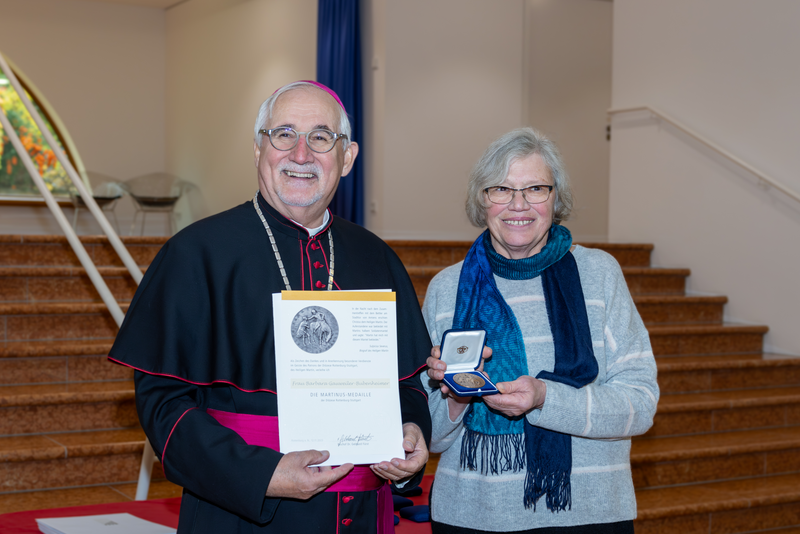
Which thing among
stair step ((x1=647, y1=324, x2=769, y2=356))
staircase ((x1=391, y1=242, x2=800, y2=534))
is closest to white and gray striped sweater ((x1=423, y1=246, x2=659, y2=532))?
staircase ((x1=391, y1=242, x2=800, y2=534))

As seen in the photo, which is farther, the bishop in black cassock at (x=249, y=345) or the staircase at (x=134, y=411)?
the staircase at (x=134, y=411)

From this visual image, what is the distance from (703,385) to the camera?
4648 mm

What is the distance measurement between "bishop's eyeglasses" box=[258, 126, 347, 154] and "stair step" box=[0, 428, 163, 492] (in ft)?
7.13

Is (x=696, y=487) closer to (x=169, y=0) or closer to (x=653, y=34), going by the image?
(x=653, y=34)

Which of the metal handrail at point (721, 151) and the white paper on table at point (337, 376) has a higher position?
the metal handrail at point (721, 151)

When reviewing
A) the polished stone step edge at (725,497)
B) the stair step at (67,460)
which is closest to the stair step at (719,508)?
the polished stone step edge at (725,497)

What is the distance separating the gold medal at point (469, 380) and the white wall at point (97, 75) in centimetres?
831

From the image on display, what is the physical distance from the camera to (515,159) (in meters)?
1.71

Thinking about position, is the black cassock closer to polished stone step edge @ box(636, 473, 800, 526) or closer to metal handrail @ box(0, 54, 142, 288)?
metal handrail @ box(0, 54, 142, 288)

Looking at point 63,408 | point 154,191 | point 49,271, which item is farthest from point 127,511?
point 154,191

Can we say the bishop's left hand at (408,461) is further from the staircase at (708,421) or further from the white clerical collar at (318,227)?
the staircase at (708,421)

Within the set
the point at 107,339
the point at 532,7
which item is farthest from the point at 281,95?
the point at 532,7

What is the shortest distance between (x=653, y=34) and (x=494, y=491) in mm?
5503

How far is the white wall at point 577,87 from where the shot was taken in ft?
26.5
